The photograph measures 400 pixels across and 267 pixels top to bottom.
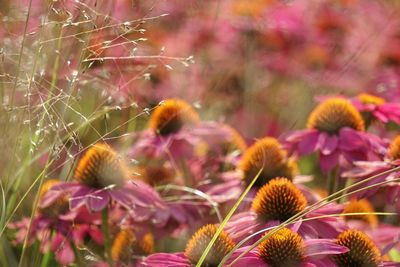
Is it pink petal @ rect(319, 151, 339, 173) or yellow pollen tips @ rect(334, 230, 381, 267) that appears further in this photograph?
pink petal @ rect(319, 151, 339, 173)

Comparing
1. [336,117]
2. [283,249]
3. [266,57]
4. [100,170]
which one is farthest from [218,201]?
[266,57]

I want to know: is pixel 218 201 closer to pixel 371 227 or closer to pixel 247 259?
pixel 371 227

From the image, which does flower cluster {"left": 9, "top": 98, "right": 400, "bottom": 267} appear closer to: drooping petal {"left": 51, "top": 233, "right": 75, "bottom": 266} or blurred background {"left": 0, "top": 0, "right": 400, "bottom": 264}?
drooping petal {"left": 51, "top": 233, "right": 75, "bottom": 266}

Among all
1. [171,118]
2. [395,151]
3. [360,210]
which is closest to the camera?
[395,151]

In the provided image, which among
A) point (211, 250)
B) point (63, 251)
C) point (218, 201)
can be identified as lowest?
point (63, 251)

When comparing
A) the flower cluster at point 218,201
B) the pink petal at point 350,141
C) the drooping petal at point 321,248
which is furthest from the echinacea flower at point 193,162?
the drooping petal at point 321,248

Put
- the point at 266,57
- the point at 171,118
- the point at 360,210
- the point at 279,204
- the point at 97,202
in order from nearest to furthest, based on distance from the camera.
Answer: the point at 279,204
the point at 97,202
the point at 360,210
the point at 171,118
the point at 266,57

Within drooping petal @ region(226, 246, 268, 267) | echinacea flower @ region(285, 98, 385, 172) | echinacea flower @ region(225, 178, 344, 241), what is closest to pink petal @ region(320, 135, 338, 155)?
echinacea flower @ region(285, 98, 385, 172)
